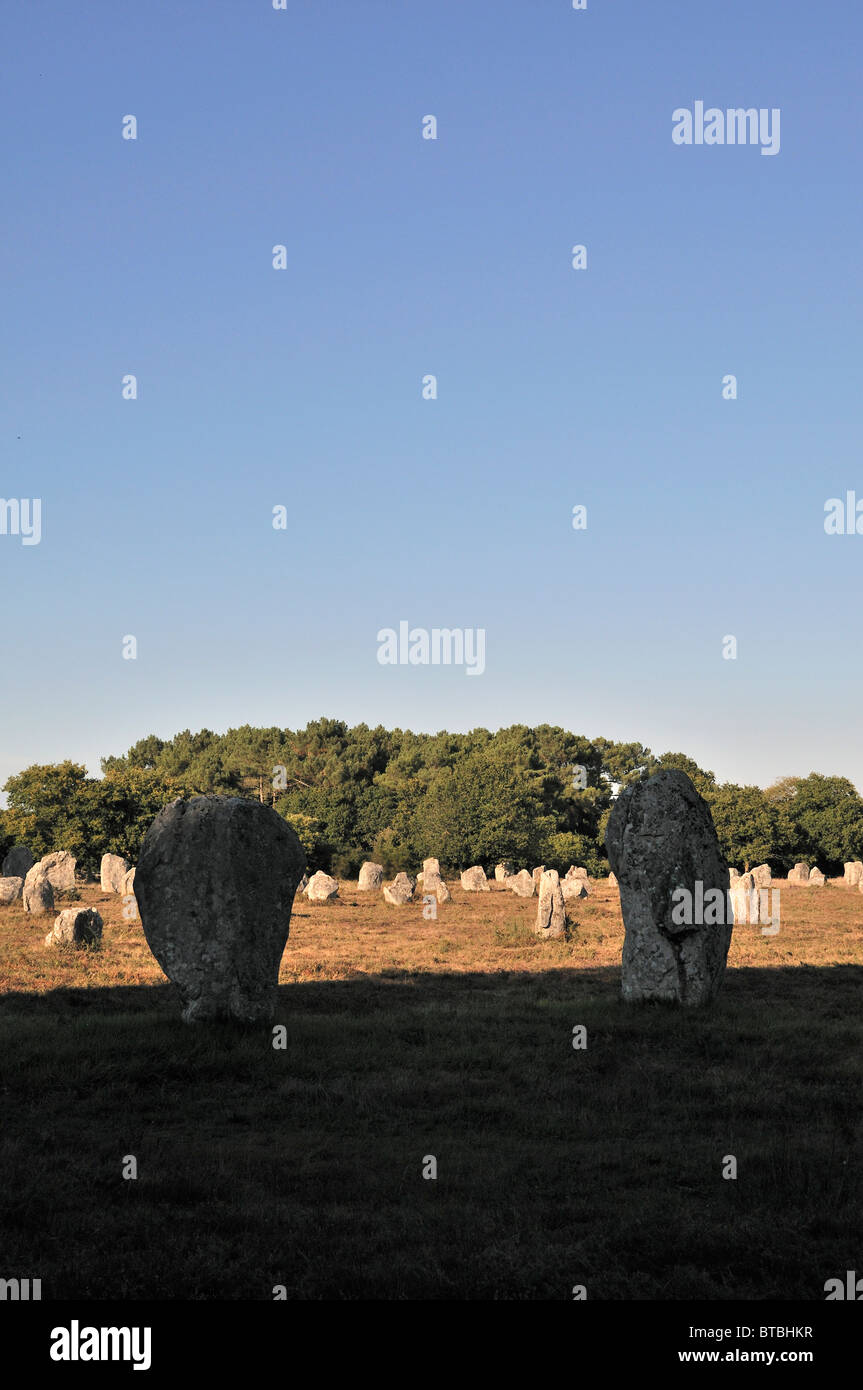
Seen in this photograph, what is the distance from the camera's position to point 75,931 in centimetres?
2272

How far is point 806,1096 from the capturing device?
1132cm

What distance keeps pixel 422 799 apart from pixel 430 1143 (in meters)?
53.9

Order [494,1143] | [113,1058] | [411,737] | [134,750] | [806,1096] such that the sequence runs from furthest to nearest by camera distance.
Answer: [134,750] < [411,737] < [113,1058] < [806,1096] < [494,1143]

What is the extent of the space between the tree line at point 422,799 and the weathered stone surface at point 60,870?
36.8 ft

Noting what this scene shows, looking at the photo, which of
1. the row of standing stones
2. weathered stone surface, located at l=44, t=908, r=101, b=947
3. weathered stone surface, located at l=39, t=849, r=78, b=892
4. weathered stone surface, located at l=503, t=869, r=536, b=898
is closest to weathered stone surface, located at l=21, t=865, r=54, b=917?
weathered stone surface, located at l=39, t=849, r=78, b=892

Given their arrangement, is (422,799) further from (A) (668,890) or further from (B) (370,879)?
(A) (668,890)

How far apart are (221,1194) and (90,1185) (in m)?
1.09

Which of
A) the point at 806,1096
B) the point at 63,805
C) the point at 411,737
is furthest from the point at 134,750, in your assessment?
the point at 806,1096

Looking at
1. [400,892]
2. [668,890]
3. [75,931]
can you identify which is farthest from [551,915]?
[75,931]

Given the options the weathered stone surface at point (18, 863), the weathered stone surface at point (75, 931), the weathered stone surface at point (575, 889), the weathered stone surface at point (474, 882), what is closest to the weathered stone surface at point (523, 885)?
the weathered stone surface at point (575, 889)

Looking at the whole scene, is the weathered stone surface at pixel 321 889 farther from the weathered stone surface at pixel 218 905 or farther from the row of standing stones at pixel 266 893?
the weathered stone surface at pixel 218 905

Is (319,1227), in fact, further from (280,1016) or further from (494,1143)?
(280,1016)
